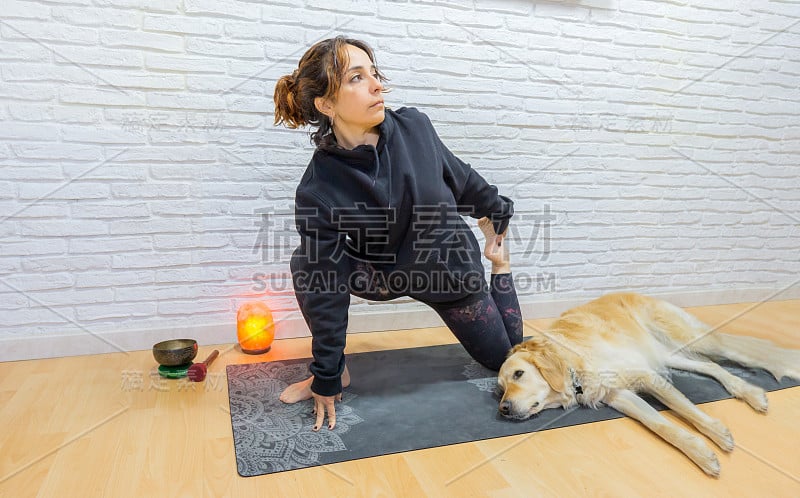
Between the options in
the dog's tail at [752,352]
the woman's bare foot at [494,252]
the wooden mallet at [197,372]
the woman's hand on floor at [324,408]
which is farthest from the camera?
the woman's bare foot at [494,252]

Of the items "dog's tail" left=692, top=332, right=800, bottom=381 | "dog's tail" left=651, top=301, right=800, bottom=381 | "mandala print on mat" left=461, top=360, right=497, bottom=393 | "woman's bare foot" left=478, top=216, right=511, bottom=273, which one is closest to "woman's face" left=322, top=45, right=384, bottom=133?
"woman's bare foot" left=478, top=216, right=511, bottom=273

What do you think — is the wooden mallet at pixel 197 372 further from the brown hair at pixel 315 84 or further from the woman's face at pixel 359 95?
the woman's face at pixel 359 95

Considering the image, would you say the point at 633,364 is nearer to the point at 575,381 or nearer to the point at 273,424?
the point at 575,381

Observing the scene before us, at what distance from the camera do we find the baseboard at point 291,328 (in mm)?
2012

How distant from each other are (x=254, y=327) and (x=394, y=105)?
1.02 m

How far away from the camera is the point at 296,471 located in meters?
1.38

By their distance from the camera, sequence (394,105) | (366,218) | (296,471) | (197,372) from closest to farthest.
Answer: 1. (296,471)
2. (366,218)
3. (197,372)
4. (394,105)

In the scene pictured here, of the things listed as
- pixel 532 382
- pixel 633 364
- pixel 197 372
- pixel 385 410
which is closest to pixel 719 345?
pixel 633 364

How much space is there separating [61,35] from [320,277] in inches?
47.8

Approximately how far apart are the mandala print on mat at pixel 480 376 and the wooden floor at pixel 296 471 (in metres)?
0.31

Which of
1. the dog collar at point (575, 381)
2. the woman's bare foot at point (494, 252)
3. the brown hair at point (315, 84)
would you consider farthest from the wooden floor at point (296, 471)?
the brown hair at point (315, 84)

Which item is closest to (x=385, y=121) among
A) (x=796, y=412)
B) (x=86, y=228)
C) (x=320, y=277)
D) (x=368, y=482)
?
(x=320, y=277)

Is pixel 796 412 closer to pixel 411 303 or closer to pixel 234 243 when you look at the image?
pixel 411 303

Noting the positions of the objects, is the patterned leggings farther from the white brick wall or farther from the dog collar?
the white brick wall
